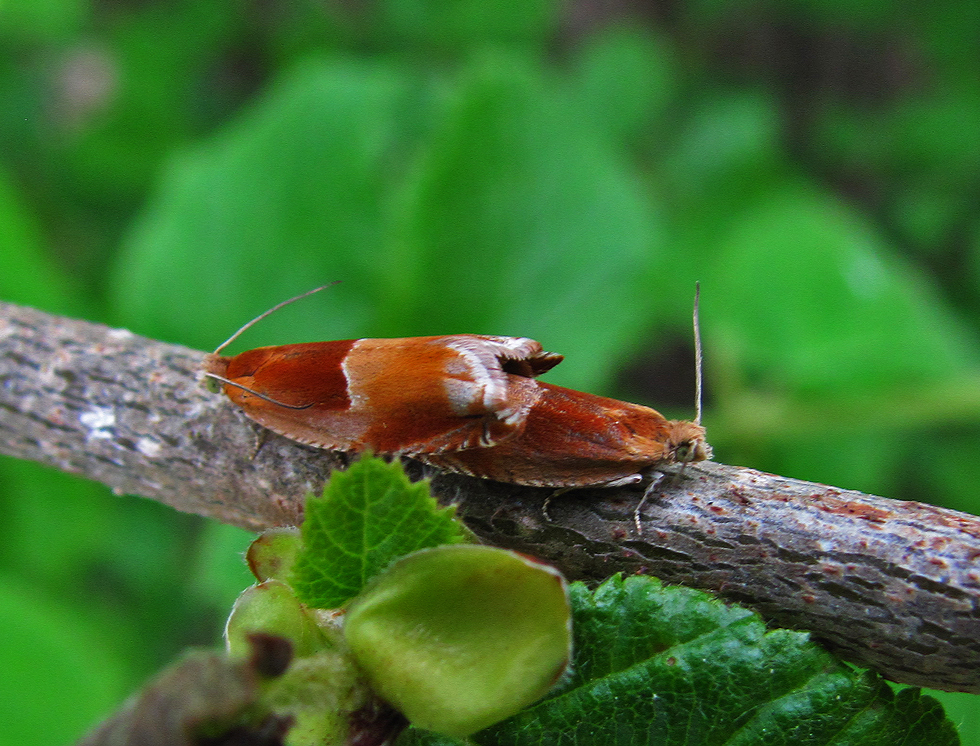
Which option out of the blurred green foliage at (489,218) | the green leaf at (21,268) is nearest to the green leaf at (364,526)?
the blurred green foliage at (489,218)

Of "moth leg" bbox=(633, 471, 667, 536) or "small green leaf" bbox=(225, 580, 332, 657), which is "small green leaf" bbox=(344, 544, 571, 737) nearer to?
"small green leaf" bbox=(225, 580, 332, 657)

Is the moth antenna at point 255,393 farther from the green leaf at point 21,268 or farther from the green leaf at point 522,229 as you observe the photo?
the green leaf at point 21,268

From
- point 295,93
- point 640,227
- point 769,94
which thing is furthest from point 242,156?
point 769,94

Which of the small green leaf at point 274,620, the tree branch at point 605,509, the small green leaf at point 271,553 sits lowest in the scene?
the small green leaf at point 274,620

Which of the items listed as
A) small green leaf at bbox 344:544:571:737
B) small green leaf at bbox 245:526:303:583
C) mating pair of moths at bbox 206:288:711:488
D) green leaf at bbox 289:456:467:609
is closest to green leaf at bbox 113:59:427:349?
mating pair of moths at bbox 206:288:711:488

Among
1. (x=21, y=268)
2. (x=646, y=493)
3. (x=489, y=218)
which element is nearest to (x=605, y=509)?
(x=646, y=493)

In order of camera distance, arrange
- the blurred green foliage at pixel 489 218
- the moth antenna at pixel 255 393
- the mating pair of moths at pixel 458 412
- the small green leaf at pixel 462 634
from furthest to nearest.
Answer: the blurred green foliage at pixel 489 218
the moth antenna at pixel 255 393
the mating pair of moths at pixel 458 412
the small green leaf at pixel 462 634
